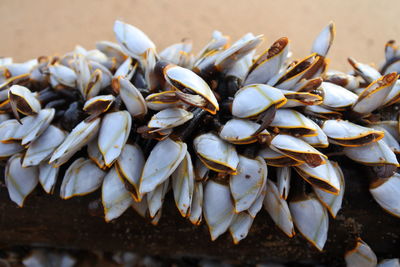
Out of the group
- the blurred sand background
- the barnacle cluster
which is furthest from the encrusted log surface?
the blurred sand background

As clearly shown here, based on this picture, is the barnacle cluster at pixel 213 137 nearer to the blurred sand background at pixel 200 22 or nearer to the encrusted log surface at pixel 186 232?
the encrusted log surface at pixel 186 232

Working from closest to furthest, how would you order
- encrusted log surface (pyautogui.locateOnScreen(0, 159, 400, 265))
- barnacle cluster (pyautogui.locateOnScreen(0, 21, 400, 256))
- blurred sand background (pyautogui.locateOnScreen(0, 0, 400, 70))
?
barnacle cluster (pyautogui.locateOnScreen(0, 21, 400, 256)) → encrusted log surface (pyautogui.locateOnScreen(0, 159, 400, 265)) → blurred sand background (pyautogui.locateOnScreen(0, 0, 400, 70))

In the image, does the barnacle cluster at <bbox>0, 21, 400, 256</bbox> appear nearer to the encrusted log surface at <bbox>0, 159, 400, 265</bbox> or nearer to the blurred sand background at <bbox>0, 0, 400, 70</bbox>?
the encrusted log surface at <bbox>0, 159, 400, 265</bbox>

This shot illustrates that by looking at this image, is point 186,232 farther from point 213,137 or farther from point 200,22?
point 200,22

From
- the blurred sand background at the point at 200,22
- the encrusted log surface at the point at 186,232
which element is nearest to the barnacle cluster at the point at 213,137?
the encrusted log surface at the point at 186,232

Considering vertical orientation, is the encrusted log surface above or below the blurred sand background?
below

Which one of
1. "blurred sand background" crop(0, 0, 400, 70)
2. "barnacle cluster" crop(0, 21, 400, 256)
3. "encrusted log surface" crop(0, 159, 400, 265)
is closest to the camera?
"barnacle cluster" crop(0, 21, 400, 256)

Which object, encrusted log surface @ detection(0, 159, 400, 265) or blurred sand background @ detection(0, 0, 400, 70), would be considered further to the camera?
blurred sand background @ detection(0, 0, 400, 70)

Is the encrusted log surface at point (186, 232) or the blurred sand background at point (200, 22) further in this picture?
the blurred sand background at point (200, 22)
